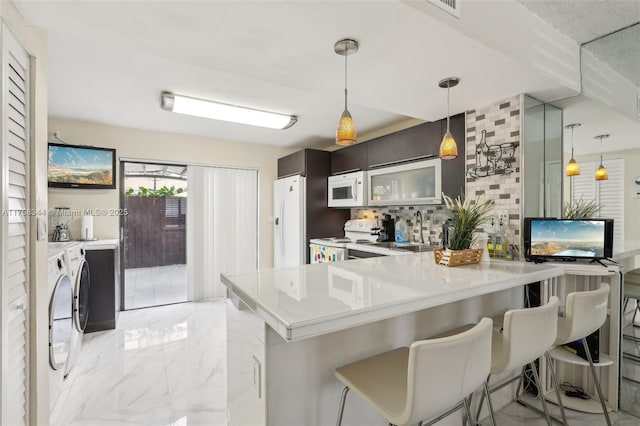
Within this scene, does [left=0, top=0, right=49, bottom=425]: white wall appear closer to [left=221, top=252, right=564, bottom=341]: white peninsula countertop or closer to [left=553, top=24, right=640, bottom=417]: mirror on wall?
[left=221, top=252, right=564, bottom=341]: white peninsula countertop

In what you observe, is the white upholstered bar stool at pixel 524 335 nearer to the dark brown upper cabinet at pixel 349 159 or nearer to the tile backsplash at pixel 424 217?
the tile backsplash at pixel 424 217

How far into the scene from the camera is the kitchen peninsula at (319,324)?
39.2 inches

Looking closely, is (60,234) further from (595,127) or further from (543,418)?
(595,127)

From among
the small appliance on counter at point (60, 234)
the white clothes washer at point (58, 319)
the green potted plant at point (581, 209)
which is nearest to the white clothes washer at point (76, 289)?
the white clothes washer at point (58, 319)

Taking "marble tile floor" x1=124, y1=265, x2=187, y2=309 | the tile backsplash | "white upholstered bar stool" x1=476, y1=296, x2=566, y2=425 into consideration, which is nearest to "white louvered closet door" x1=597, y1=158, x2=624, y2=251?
the tile backsplash

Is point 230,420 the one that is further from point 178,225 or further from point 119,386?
point 178,225

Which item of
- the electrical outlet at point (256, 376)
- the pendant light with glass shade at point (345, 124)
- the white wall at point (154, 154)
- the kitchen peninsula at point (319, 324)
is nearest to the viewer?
the kitchen peninsula at point (319, 324)

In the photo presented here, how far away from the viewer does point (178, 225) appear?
4.63 meters

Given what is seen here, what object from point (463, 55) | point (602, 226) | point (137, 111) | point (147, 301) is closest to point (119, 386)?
point (147, 301)

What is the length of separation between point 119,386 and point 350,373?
1889 millimetres

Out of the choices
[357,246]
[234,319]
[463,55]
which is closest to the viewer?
[234,319]

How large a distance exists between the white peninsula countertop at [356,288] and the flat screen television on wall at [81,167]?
3.00 meters

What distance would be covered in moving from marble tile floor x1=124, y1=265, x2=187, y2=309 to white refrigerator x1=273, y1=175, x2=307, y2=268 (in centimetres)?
147

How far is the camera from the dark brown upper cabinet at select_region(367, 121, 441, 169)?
290cm
